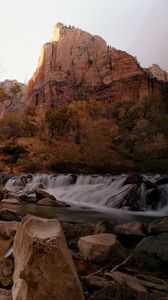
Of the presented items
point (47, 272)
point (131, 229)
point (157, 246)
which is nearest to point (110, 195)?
point (131, 229)

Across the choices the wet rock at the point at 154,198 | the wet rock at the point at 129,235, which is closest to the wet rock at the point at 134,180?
the wet rock at the point at 154,198

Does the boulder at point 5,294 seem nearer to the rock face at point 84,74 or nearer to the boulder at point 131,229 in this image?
the boulder at point 131,229

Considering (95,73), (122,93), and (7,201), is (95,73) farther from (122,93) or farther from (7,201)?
(7,201)

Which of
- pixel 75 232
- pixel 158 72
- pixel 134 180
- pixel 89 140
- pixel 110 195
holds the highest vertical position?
pixel 158 72

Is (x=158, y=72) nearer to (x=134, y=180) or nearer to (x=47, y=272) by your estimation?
(x=134, y=180)

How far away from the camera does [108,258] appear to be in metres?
4.75

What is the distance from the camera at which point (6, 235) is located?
5.41m

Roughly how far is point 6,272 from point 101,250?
4.79 ft

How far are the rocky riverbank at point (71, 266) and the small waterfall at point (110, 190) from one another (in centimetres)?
1186

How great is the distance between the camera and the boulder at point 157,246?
516cm

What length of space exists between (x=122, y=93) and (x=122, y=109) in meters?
43.1

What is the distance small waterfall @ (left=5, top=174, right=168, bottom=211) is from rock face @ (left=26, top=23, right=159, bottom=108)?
66460 millimetres

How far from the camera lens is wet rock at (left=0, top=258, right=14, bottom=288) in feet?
12.0

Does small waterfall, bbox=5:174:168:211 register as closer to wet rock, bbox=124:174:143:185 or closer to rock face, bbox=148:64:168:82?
wet rock, bbox=124:174:143:185
